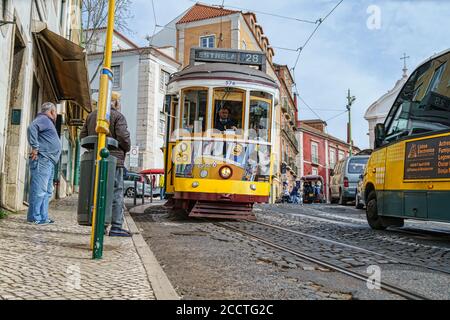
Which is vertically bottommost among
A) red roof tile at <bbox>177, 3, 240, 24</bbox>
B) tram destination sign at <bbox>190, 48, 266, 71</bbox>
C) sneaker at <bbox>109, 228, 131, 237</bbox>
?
sneaker at <bbox>109, 228, 131, 237</bbox>

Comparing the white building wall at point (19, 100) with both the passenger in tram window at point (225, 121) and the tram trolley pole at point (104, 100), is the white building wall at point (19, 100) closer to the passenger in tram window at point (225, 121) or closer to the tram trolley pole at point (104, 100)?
the tram trolley pole at point (104, 100)

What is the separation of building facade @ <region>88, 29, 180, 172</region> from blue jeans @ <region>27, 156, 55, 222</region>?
1157 inches

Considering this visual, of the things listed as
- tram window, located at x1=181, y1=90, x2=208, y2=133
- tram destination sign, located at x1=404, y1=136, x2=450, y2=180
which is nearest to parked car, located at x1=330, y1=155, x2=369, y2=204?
tram window, located at x1=181, y1=90, x2=208, y2=133

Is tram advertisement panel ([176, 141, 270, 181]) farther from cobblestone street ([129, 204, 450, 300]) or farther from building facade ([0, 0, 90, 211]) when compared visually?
building facade ([0, 0, 90, 211])

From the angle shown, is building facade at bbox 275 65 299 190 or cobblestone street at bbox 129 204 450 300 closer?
cobblestone street at bbox 129 204 450 300

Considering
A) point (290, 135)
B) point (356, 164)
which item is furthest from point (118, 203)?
point (290, 135)

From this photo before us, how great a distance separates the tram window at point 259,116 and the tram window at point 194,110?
969 millimetres

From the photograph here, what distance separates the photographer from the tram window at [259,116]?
32.9 feet

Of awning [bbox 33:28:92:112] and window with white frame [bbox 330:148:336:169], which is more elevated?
window with white frame [bbox 330:148:336:169]

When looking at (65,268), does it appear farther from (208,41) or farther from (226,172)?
(208,41)

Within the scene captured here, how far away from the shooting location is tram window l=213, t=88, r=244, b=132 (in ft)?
32.4

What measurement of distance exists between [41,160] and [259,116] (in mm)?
4477

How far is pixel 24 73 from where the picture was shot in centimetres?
946
